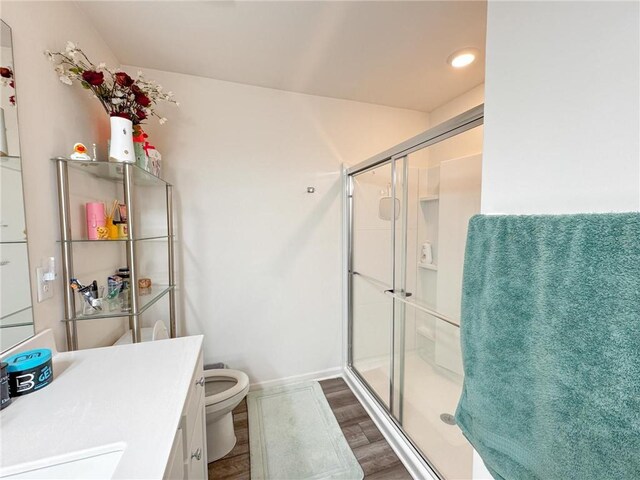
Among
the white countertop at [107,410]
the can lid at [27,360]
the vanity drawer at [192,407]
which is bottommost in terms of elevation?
the vanity drawer at [192,407]

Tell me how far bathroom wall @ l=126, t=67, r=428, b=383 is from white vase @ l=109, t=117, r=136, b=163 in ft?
2.03

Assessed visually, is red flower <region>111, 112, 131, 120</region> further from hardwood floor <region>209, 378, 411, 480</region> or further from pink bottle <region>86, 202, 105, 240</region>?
hardwood floor <region>209, 378, 411, 480</region>

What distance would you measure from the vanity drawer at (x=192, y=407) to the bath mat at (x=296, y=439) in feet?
2.32

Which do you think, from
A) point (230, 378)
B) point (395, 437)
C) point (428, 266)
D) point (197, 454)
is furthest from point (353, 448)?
point (428, 266)

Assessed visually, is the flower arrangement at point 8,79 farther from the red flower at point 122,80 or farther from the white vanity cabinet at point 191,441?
the white vanity cabinet at point 191,441

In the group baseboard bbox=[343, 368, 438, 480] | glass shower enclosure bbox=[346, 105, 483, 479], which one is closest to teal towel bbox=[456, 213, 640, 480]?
glass shower enclosure bbox=[346, 105, 483, 479]

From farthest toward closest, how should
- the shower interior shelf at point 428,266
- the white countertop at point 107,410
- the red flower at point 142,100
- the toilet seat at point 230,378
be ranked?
the shower interior shelf at point 428,266
the toilet seat at point 230,378
the red flower at point 142,100
the white countertop at point 107,410

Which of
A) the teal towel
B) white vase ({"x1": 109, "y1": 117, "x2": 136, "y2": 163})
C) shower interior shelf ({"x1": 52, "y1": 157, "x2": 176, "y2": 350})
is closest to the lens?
the teal towel

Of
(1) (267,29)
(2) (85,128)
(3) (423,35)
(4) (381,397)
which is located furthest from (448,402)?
(2) (85,128)

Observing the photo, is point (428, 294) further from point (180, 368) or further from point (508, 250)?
point (180, 368)

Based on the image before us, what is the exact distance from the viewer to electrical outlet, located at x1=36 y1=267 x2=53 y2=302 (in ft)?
3.16

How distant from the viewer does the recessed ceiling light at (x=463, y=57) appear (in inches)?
61.1

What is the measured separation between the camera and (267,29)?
1403 millimetres

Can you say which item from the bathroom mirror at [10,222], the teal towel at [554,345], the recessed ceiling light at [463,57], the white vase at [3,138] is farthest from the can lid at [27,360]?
the recessed ceiling light at [463,57]
